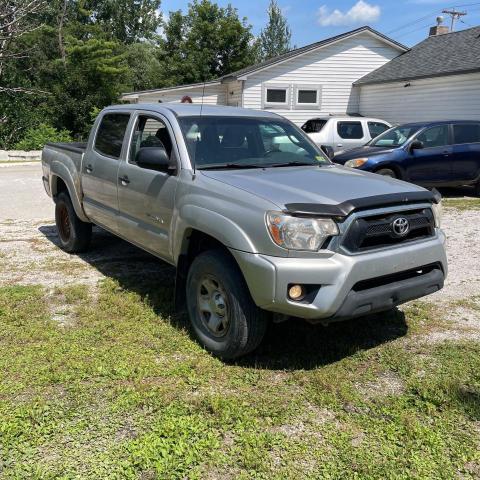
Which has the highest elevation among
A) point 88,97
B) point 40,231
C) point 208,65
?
point 208,65

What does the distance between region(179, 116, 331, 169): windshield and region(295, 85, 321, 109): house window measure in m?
16.7

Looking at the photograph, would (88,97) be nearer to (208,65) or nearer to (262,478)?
(208,65)

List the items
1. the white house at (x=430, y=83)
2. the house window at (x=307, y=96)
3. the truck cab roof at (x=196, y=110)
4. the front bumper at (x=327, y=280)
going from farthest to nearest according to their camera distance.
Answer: the house window at (x=307, y=96)
the white house at (x=430, y=83)
the truck cab roof at (x=196, y=110)
the front bumper at (x=327, y=280)

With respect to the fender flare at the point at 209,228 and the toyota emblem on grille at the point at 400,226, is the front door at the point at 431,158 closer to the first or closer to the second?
the toyota emblem on grille at the point at 400,226

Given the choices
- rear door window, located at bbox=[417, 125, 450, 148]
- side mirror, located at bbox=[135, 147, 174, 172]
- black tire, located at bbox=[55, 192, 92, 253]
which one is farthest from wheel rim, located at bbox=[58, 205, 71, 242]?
rear door window, located at bbox=[417, 125, 450, 148]

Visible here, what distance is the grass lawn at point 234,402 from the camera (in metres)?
2.74

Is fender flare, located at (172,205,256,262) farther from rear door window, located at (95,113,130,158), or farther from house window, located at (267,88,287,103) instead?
house window, located at (267,88,287,103)

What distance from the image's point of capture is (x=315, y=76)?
69.8 feet

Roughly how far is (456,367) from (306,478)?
5.41 feet

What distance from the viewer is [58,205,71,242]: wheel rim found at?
6.81 m

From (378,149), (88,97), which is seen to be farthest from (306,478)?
(88,97)

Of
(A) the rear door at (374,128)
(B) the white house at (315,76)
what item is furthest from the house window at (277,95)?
(A) the rear door at (374,128)

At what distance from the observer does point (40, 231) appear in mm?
8078

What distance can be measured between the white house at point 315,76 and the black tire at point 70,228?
15.0 metres
